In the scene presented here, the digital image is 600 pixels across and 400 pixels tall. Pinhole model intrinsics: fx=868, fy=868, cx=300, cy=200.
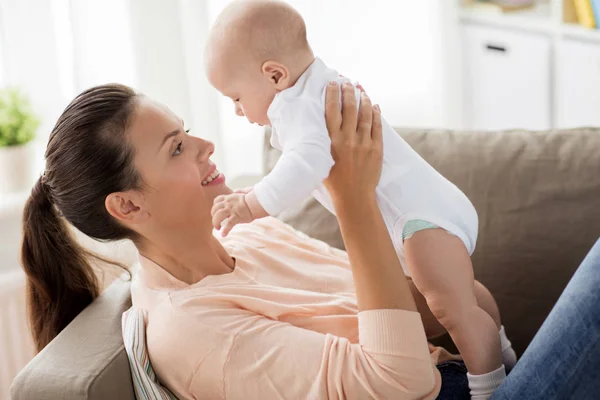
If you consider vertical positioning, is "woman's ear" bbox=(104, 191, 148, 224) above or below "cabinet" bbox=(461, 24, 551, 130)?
above

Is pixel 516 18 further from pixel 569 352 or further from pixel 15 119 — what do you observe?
pixel 569 352

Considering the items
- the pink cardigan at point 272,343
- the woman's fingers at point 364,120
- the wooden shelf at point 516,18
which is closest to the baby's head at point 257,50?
the woman's fingers at point 364,120

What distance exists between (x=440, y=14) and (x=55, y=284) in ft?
7.38

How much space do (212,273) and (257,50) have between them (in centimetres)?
45

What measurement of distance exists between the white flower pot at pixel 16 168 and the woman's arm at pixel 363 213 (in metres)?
1.48

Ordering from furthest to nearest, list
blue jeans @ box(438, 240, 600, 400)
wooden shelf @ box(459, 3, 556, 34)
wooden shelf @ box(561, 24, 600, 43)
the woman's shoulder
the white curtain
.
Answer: wooden shelf @ box(459, 3, 556, 34) → wooden shelf @ box(561, 24, 600, 43) → the white curtain → the woman's shoulder → blue jeans @ box(438, 240, 600, 400)

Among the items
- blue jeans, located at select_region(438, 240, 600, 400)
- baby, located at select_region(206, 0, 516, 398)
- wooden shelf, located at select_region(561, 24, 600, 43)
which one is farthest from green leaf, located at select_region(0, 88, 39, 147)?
wooden shelf, located at select_region(561, 24, 600, 43)

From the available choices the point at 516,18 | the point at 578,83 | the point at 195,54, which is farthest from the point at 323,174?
the point at 516,18

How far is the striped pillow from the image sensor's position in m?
1.56

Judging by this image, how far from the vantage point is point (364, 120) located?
1.55 meters

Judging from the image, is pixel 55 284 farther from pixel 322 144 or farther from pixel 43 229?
pixel 322 144

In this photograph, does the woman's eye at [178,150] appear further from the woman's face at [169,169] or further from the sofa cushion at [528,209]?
the sofa cushion at [528,209]

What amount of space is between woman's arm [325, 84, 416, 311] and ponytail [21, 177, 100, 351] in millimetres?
592

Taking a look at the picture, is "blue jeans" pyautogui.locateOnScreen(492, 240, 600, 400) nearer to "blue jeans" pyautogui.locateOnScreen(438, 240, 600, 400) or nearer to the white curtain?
"blue jeans" pyautogui.locateOnScreen(438, 240, 600, 400)
